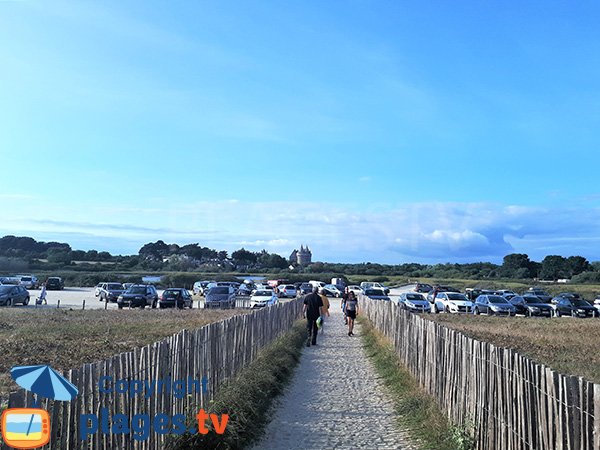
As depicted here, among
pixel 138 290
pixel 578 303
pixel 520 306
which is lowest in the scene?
pixel 520 306

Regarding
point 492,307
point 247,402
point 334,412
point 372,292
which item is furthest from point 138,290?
point 247,402

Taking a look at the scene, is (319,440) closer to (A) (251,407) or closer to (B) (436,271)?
(A) (251,407)

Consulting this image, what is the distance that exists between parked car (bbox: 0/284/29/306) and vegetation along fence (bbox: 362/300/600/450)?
1351 inches

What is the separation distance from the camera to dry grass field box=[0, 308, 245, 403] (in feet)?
46.5

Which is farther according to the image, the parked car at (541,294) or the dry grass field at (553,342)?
the parked car at (541,294)

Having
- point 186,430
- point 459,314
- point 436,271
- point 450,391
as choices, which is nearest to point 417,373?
point 450,391

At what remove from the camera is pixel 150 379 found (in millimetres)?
6309

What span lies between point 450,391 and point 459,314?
2804cm

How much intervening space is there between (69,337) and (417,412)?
1347cm

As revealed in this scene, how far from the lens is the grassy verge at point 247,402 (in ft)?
23.1

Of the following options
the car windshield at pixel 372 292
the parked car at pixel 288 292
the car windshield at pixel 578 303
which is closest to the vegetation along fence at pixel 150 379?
the car windshield at pixel 372 292

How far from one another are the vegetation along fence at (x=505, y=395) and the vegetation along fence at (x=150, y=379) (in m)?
3.41

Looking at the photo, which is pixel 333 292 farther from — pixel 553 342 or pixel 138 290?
pixel 553 342

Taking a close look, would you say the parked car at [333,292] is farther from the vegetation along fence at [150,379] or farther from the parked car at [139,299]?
the vegetation along fence at [150,379]
